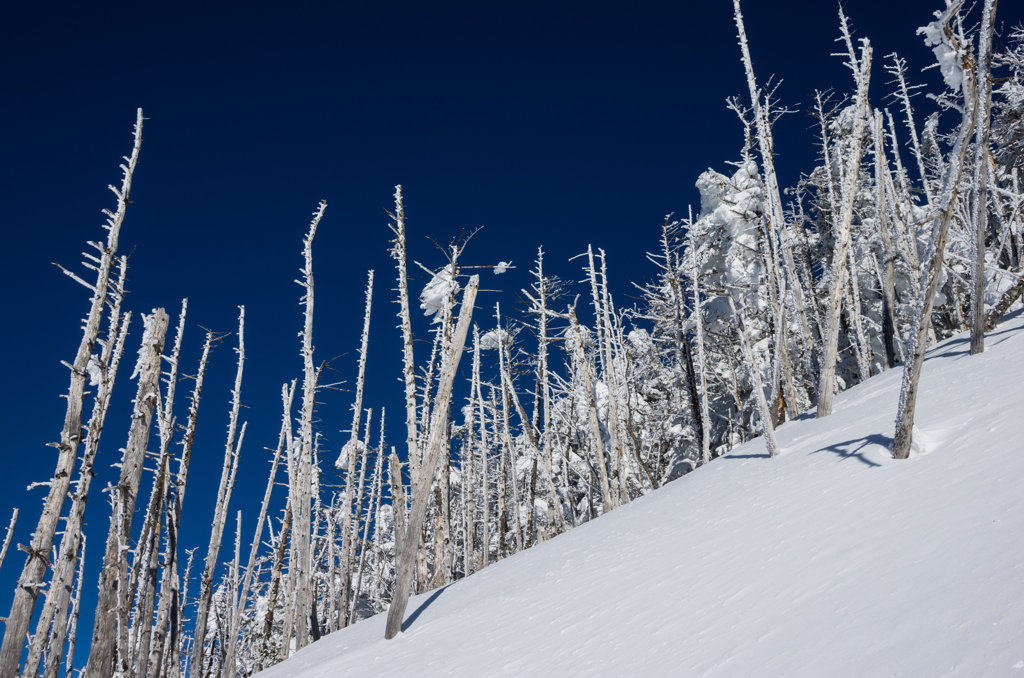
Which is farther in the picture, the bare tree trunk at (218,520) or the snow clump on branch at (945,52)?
the bare tree trunk at (218,520)

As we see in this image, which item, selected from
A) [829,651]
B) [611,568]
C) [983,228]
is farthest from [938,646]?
[983,228]

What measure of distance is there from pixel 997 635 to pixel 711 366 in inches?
701

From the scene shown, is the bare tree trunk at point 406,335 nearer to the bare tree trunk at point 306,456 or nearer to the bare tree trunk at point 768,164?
the bare tree trunk at point 306,456

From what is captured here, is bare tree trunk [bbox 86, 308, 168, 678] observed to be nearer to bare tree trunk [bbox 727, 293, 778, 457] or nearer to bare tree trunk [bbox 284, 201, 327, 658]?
bare tree trunk [bbox 284, 201, 327, 658]

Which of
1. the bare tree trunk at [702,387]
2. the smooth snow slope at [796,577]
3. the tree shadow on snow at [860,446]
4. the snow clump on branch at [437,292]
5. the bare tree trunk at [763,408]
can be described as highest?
the snow clump on branch at [437,292]

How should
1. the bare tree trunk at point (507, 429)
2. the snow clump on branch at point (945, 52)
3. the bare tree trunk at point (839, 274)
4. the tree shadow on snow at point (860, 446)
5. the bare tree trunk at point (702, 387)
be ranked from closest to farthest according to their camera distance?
1. the tree shadow on snow at point (860, 446)
2. the snow clump on branch at point (945, 52)
3. the bare tree trunk at point (839, 274)
4. the bare tree trunk at point (702, 387)
5. the bare tree trunk at point (507, 429)

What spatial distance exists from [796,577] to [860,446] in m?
3.21

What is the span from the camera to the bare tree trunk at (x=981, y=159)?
6676mm

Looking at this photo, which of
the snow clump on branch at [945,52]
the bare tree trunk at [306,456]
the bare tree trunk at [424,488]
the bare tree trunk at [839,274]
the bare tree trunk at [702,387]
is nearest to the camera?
the snow clump on branch at [945,52]

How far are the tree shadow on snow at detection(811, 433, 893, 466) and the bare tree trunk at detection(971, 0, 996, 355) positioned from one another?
12.1ft

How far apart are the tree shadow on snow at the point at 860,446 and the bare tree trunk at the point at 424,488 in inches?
188

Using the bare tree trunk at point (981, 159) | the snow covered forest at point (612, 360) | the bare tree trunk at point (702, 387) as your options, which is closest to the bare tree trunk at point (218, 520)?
the snow covered forest at point (612, 360)

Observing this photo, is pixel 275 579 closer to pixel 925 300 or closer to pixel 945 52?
pixel 925 300

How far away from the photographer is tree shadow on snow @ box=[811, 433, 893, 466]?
5883mm
